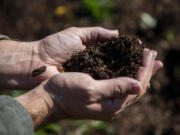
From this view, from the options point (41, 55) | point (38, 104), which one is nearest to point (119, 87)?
point (38, 104)

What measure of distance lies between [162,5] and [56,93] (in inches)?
169

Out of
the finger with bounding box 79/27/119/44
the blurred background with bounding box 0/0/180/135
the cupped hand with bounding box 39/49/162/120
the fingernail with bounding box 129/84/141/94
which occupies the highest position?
the finger with bounding box 79/27/119/44

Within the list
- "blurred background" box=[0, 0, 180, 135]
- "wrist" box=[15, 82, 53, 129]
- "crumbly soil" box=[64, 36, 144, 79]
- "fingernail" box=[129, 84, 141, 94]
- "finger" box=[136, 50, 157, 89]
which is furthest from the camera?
"blurred background" box=[0, 0, 180, 135]

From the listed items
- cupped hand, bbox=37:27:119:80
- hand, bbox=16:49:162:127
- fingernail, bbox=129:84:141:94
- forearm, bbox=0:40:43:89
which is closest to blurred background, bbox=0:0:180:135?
forearm, bbox=0:40:43:89

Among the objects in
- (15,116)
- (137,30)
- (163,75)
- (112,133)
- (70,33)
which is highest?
(70,33)

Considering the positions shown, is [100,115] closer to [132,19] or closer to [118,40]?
[118,40]

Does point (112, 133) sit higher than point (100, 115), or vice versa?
point (100, 115)

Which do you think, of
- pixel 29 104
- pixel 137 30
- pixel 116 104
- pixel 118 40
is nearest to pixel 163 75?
pixel 137 30

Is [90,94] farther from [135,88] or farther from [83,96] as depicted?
[135,88]

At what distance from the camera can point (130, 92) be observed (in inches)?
99.7

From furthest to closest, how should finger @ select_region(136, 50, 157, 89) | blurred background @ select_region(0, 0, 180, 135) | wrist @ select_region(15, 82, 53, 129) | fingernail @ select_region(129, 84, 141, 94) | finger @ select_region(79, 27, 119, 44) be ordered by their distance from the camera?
blurred background @ select_region(0, 0, 180, 135)
finger @ select_region(79, 27, 119, 44)
finger @ select_region(136, 50, 157, 89)
wrist @ select_region(15, 82, 53, 129)
fingernail @ select_region(129, 84, 141, 94)

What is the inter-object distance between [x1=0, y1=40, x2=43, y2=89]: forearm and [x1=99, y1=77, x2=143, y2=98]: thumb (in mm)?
1175

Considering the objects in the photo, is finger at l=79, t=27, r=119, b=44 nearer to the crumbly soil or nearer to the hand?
the crumbly soil

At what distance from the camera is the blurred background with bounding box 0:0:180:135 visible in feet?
15.6
